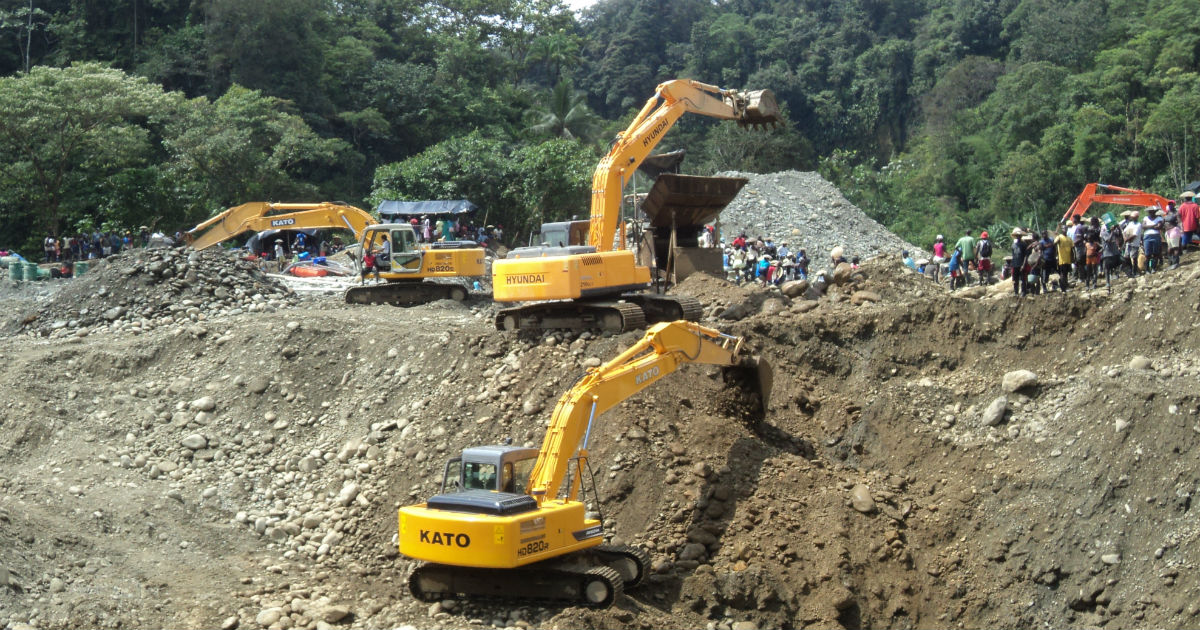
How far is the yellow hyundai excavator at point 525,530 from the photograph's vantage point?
30.6ft

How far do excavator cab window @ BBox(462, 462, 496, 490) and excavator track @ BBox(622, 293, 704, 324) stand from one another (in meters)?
5.46

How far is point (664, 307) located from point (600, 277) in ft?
Result: 4.11

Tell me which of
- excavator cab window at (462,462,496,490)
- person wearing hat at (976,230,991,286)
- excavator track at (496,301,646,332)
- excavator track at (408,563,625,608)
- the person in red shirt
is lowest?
excavator track at (408,563,625,608)

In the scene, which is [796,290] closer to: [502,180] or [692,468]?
[692,468]

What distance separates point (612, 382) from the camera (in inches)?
427

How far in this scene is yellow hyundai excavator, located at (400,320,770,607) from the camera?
9.31 meters

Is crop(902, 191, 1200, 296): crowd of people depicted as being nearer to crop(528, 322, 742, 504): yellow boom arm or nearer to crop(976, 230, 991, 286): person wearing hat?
crop(976, 230, 991, 286): person wearing hat

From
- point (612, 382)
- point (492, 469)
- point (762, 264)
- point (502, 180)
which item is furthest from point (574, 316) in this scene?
point (502, 180)

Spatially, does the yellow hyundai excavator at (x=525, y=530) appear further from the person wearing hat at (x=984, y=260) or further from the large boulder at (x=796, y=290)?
the person wearing hat at (x=984, y=260)

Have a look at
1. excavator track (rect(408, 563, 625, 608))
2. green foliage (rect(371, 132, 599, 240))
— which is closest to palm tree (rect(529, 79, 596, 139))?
green foliage (rect(371, 132, 599, 240))

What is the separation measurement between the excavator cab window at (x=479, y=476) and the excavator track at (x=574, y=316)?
177 inches

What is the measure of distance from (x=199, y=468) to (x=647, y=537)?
5975 mm

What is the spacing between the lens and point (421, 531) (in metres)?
→ 9.55

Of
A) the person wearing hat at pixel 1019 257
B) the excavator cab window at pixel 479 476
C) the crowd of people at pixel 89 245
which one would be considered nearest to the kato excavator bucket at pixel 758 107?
the person wearing hat at pixel 1019 257
